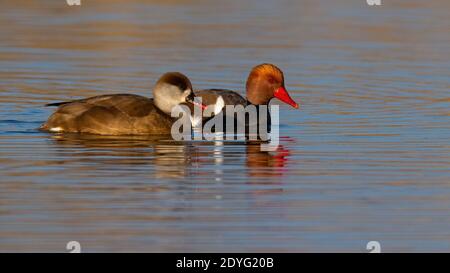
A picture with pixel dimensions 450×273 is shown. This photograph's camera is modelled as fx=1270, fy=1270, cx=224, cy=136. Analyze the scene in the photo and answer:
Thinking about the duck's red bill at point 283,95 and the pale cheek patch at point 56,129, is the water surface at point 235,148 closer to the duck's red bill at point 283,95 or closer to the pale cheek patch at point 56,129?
the pale cheek patch at point 56,129

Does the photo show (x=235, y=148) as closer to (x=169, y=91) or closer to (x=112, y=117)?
(x=169, y=91)

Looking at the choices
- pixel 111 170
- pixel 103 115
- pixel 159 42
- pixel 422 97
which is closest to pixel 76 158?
pixel 111 170

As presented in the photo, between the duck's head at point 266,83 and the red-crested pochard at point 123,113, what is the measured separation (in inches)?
68.7

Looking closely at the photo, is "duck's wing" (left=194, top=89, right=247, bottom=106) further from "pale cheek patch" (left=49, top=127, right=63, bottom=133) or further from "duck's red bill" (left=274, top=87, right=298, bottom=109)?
"pale cheek patch" (left=49, top=127, right=63, bottom=133)

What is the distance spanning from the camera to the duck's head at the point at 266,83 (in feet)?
56.2

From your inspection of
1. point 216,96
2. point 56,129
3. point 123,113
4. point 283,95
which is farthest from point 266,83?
point 56,129

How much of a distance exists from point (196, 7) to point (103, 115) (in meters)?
14.6

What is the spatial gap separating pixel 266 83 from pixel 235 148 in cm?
269

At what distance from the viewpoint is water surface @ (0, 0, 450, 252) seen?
10602mm

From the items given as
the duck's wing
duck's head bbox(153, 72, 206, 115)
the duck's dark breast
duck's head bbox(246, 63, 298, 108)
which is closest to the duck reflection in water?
the duck's dark breast

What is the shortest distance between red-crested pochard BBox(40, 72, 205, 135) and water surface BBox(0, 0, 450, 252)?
281 millimetres

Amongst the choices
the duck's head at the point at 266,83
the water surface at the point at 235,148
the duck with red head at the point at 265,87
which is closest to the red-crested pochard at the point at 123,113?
the water surface at the point at 235,148

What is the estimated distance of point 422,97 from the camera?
18578 mm
